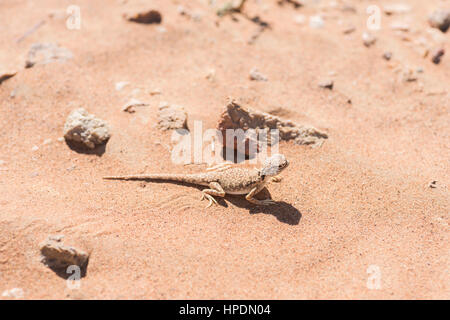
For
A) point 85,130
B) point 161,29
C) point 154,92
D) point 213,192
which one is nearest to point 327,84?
point 154,92

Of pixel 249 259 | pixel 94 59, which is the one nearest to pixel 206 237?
pixel 249 259

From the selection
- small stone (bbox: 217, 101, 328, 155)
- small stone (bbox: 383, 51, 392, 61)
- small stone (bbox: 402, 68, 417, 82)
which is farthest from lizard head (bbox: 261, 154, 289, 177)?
small stone (bbox: 383, 51, 392, 61)

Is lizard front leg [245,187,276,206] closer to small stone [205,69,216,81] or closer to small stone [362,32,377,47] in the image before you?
small stone [205,69,216,81]

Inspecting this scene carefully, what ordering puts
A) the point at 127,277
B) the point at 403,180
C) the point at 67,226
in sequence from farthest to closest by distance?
the point at 403,180 → the point at 67,226 → the point at 127,277

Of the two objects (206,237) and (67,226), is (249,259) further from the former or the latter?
(67,226)

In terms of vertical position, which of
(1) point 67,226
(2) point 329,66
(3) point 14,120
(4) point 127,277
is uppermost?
(2) point 329,66

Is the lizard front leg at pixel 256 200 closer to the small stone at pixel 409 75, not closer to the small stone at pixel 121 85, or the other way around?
the small stone at pixel 121 85

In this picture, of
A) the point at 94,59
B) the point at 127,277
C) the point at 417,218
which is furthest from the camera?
the point at 94,59
